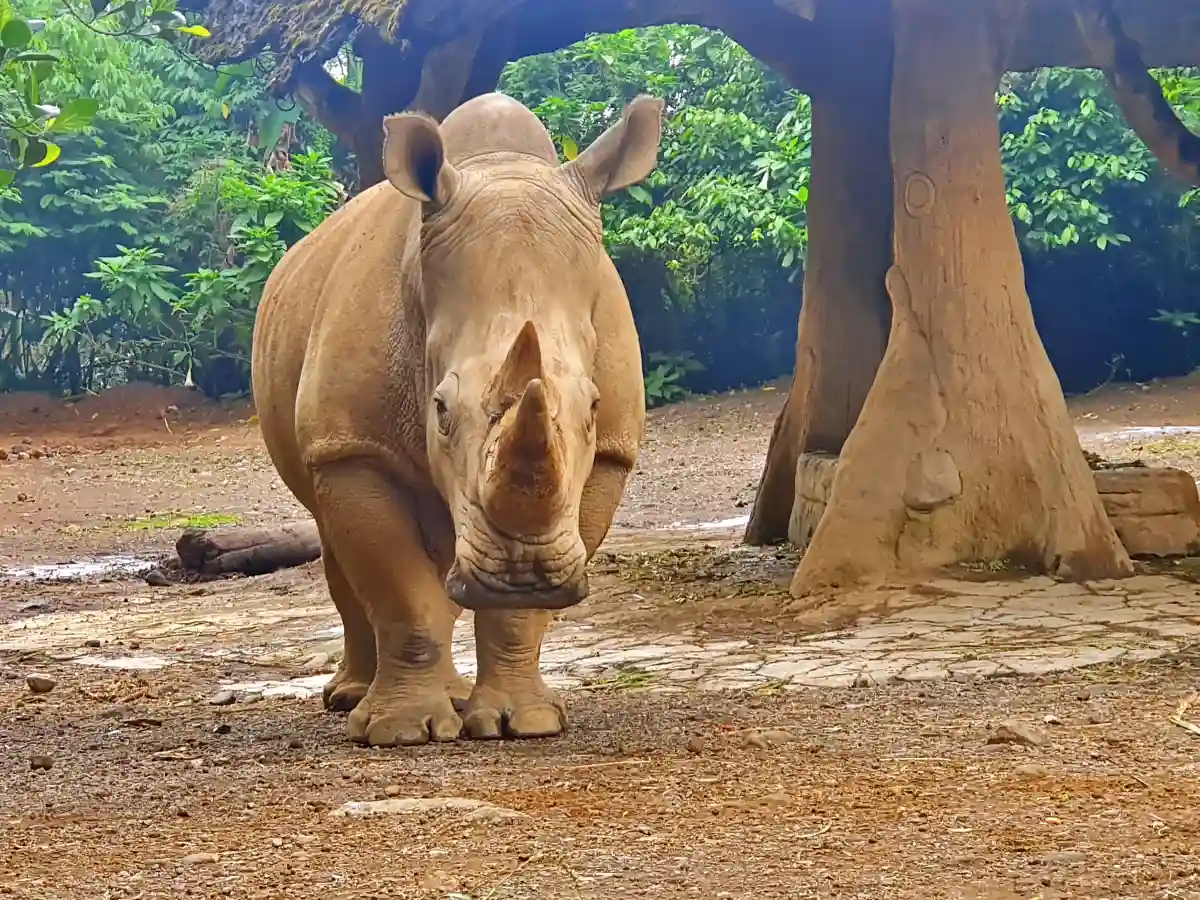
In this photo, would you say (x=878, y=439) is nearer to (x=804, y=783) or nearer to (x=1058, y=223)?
(x=804, y=783)

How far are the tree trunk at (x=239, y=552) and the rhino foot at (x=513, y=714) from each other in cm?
527

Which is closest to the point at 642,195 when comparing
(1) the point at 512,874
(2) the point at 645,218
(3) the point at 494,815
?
(2) the point at 645,218

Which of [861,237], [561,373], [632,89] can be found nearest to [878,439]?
[861,237]

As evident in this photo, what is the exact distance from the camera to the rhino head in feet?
11.9

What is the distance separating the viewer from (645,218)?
1814 centimetres

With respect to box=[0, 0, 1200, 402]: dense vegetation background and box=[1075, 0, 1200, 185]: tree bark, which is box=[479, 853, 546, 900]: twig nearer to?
box=[1075, 0, 1200, 185]: tree bark

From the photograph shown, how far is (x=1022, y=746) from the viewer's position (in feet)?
13.6

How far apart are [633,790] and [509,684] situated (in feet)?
2.97

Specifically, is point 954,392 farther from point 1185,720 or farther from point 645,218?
point 645,218

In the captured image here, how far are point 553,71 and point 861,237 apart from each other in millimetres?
11136

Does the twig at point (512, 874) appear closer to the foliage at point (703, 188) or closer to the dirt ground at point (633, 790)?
the dirt ground at point (633, 790)

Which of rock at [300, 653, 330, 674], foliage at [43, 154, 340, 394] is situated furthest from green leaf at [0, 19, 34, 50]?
foliage at [43, 154, 340, 394]

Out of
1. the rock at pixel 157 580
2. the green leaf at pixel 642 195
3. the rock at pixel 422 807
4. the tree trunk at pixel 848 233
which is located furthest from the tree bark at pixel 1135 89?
the green leaf at pixel 642 195

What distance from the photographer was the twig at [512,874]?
2842mm
